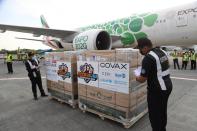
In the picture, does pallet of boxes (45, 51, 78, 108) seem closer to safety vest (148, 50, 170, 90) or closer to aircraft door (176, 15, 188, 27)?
safety vest (148, 50, 170, 90)

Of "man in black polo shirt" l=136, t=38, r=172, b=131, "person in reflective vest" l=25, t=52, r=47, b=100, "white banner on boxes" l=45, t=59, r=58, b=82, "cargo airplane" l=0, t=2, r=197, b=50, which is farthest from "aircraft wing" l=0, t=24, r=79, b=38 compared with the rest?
"man in black polo shirt" l=136, t=38, r=172, b=131

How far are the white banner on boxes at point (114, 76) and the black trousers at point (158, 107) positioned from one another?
78cm

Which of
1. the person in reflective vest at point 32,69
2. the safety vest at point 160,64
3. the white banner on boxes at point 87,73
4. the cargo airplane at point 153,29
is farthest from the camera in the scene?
the cargo airplane at point 153,29

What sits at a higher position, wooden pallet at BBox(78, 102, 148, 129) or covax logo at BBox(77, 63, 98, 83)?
covax logo at BBox(77, 63, 98, 83)

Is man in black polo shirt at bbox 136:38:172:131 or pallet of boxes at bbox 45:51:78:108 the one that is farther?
pallet of boxes at bbox 45:51:78:108

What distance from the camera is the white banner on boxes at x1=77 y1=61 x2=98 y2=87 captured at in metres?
4.15

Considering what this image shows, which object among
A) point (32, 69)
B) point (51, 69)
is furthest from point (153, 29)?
point (32, 69)

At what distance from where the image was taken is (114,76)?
12.4 feet

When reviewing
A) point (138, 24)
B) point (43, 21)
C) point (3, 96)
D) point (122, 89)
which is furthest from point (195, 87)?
point (43, 21)

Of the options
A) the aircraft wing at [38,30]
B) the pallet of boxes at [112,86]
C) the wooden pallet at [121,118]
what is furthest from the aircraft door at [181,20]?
the wooden pallet at [121,118]

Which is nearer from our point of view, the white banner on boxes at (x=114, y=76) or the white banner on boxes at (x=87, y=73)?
the white banner on boxes at (x=114, y=76)

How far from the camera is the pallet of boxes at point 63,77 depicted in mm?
4812

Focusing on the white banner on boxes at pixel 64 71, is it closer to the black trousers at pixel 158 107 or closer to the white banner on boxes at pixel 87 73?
the white banner on boxes at pixel 87 73

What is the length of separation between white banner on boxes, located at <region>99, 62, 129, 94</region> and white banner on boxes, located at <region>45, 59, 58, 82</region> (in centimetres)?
192
